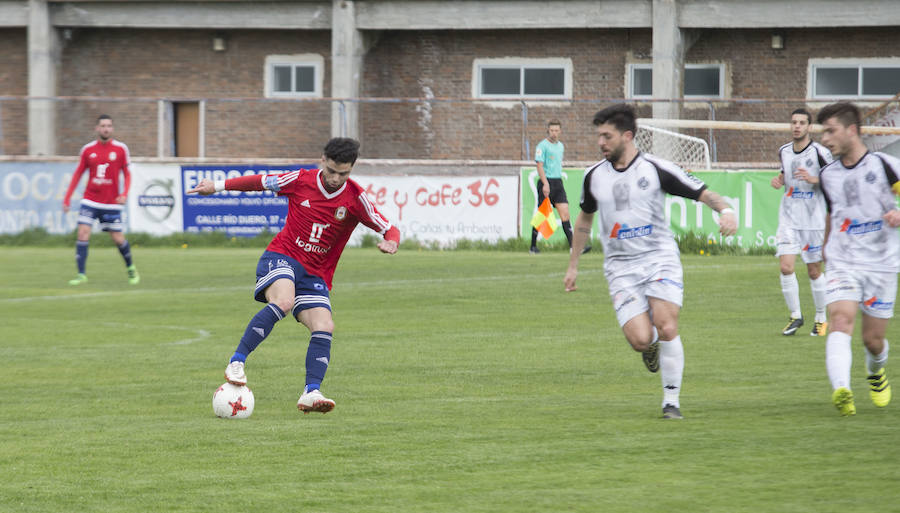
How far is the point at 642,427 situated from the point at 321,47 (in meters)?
28.0

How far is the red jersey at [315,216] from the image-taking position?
29.0 feet

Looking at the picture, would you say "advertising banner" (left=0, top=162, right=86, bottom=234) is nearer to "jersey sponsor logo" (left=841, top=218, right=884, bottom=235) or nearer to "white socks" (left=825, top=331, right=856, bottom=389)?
"jersey sponsor logo" (left=841, top=218, right=884, bottom=235)

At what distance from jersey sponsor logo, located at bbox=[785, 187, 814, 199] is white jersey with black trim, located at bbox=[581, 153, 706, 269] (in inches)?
192

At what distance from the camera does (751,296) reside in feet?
54.4

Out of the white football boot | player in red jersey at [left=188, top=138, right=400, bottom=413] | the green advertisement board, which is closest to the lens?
the white football boot

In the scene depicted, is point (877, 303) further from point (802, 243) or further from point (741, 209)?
point (741, 209)

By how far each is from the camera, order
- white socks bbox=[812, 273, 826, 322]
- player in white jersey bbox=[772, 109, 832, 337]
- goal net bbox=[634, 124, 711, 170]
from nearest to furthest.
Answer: player in white jersey bbox=[772, 109, 832, 337] → white socks bbox=[812, 273, 826, 322] → goal net bbox=[634, 124, 711, 170]

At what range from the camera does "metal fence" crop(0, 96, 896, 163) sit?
30.1m

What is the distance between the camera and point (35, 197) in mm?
29000

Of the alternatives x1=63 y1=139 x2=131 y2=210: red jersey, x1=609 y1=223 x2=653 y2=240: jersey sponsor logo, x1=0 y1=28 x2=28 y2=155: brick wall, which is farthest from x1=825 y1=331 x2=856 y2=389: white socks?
x1=0 y1=28 x2=28 y2=155: brick wall

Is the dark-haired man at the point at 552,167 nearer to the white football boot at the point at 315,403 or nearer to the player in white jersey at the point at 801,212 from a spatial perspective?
the player in white jersey at the point at 801,212

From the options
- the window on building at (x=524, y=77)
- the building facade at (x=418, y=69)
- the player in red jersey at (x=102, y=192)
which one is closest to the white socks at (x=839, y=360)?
the player in red jersey at (x=102, y=192)

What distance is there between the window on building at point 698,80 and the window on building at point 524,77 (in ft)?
6.06

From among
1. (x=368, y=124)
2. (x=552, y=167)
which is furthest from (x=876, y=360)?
(x=368, y=124)
